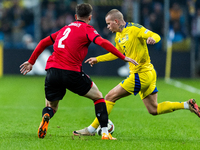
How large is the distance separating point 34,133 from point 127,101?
5.43 meters

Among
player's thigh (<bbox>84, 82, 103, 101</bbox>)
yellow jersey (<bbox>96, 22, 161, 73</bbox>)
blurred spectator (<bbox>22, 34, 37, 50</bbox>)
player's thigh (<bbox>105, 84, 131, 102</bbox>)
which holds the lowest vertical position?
blurred spectator (<bbox>22, 34, 37, 50</bbox>)

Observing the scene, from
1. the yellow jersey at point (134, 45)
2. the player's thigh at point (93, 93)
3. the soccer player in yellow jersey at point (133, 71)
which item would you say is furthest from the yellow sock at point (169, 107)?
the player's thigh at point (93, 93)

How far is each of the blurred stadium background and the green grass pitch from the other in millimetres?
6982

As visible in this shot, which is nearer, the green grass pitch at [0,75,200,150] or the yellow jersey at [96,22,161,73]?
the green grass pitch at [0,75,200,150]

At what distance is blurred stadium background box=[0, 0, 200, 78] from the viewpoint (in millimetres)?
18500

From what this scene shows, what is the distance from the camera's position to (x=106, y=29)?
1884 centimetres

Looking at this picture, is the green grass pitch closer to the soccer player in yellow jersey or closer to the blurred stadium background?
the soccer player in yellow jersey

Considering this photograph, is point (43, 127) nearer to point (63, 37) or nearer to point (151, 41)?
point (63, 37)

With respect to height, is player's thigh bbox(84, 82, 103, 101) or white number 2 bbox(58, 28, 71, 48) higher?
white number 2 bbox(58, 28, 71, 48)

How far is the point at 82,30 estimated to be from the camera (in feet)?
18.3

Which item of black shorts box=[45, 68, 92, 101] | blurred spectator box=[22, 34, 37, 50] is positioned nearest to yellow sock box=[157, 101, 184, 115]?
black shorts box=[45, 68, 92, 101]

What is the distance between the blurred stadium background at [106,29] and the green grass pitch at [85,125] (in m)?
6.98

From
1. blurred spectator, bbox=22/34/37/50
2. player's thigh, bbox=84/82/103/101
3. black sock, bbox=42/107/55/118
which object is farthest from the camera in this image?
blurred spectator, bbox=22/34/37/50

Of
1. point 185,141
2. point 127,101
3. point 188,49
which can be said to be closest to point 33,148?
point 185,141
